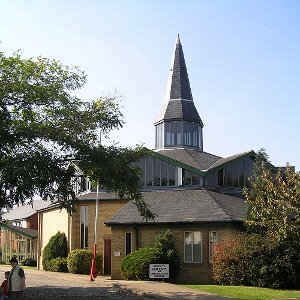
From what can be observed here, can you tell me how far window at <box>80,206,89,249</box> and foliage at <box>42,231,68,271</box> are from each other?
175cm

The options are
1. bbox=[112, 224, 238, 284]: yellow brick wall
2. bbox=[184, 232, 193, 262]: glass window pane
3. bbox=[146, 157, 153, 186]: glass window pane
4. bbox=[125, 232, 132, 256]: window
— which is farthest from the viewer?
bbox=[146, 157, 153, 186]: glass window pane

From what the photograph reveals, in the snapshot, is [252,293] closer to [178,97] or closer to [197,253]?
[197,253]

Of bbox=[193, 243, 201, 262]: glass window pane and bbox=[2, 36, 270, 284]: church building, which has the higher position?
bbox=[2, 36, 270, 284]: church building

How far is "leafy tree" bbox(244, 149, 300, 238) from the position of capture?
23438mm

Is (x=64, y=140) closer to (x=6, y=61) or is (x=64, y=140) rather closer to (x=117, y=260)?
(x=6, y=61)

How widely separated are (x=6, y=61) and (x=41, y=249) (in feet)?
84.7

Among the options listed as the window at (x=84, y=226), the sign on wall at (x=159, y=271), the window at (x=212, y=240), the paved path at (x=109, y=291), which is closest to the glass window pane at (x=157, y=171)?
the window at (x=84, y=226)

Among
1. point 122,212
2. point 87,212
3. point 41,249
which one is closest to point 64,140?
point 122,212

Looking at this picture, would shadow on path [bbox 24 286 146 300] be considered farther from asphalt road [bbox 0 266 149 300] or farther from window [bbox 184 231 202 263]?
window [bbox 184 231 202 263]

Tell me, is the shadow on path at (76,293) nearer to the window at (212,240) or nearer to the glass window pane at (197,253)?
the glass window pane at (197,253)

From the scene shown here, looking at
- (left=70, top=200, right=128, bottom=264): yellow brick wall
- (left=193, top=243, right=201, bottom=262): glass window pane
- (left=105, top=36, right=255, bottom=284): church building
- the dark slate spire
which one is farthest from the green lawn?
the dark slate spire

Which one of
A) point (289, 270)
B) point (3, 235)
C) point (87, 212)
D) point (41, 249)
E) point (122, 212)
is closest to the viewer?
point (289, 270)

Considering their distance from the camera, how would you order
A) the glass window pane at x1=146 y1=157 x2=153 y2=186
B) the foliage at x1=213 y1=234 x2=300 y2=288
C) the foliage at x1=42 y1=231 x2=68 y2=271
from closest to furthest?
1. the foliage at x1=213 y1=234 x2=300 y2=288
2. the glass window pane at x1=146 y1=157 x2=153 y2=186
3. the foliage at x1=42 y1=231 x2=68 y2=271

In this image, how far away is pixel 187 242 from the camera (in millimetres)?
29734
